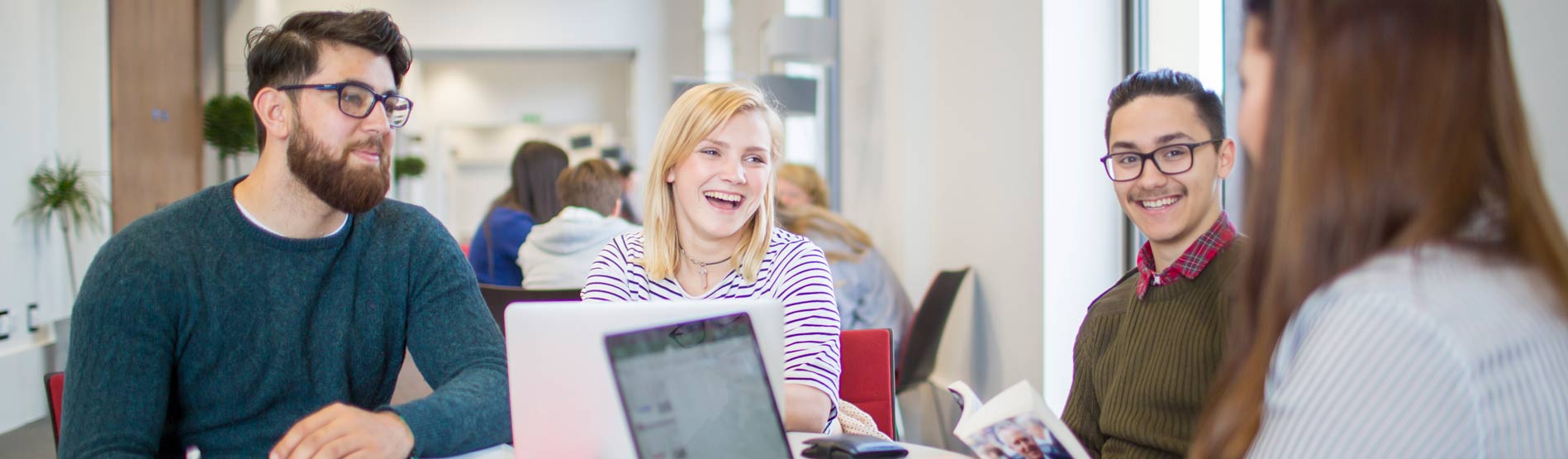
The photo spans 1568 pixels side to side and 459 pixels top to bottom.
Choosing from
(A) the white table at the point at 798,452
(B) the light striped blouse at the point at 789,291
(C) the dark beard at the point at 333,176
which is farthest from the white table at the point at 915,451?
(C) the dark beard at the point at 333,176

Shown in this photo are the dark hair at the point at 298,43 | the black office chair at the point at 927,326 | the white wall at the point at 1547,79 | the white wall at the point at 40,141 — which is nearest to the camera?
the white wall at the point at 1547,79

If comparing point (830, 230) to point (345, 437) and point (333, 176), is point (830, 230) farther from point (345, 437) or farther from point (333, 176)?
point (345, 437)

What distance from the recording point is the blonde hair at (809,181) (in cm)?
479

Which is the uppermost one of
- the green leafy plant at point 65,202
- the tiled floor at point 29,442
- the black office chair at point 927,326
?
the green leafy plant at point 65,202

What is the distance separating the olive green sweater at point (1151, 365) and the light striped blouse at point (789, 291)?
484 millimetres

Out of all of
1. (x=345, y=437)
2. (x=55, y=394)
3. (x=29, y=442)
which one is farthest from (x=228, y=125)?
(x=345, y=437)

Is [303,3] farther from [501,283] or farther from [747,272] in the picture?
[747,272]

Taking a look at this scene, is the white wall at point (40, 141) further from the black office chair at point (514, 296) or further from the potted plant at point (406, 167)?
the potted plant at point (406, 167)

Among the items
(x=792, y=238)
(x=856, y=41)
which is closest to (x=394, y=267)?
(x=792, y=238)

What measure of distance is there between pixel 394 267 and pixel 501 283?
2711mm

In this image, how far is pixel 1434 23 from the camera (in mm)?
921

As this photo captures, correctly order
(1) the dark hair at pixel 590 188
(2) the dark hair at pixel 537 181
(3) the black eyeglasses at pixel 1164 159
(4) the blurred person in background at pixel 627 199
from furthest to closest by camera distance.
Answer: (4) the blurred person in background at pixel 627 199 < (2) the dark hair at pixel 537 181 < (1) the dark hair at pixel 590 188 < (3) the black eyeglasses at pixel 1164 159

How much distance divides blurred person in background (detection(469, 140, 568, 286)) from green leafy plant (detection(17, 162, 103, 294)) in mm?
2330

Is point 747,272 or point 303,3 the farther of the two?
point 303,3
